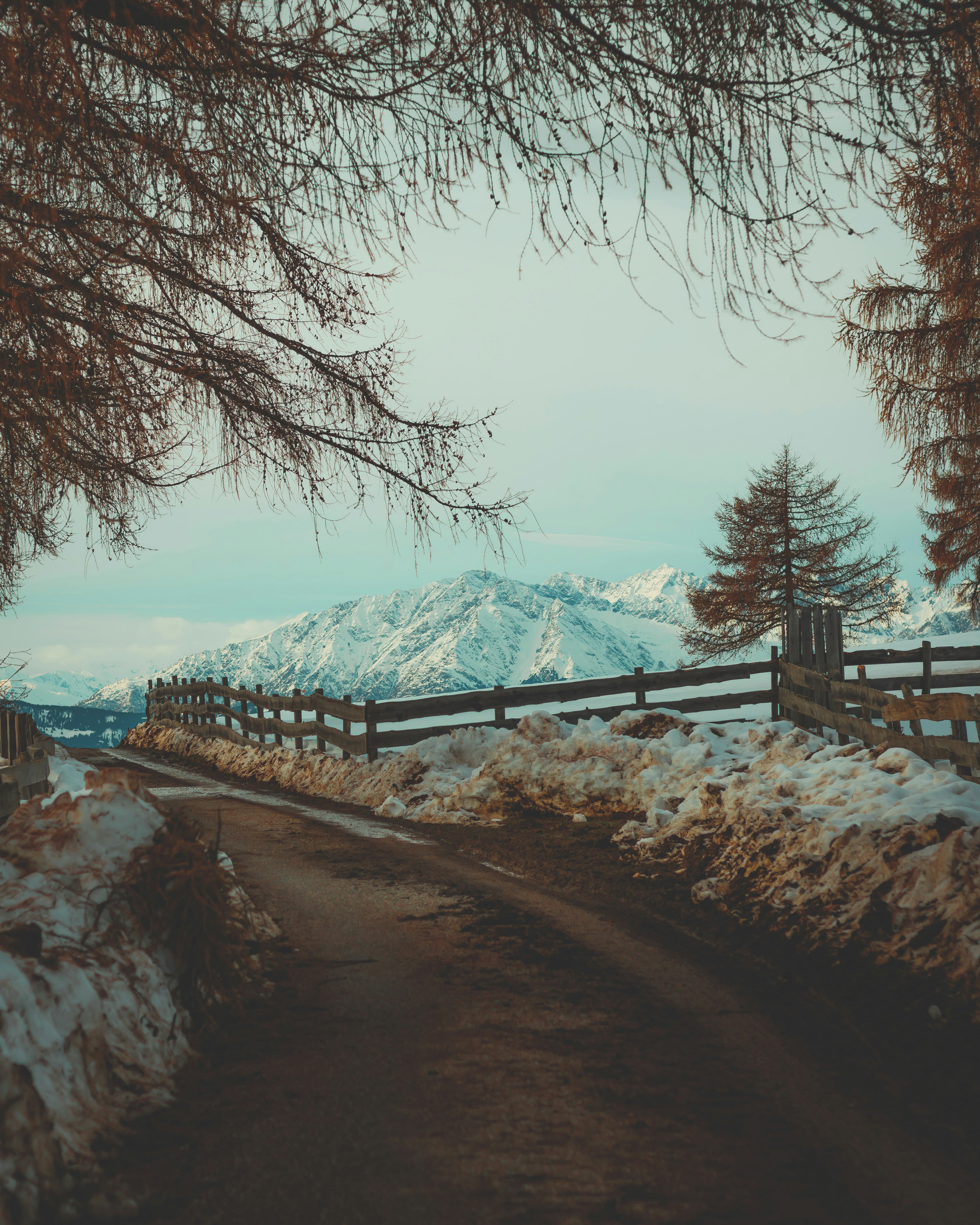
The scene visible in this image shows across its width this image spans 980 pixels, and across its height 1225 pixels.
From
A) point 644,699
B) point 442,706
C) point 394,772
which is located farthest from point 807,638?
point 394,772

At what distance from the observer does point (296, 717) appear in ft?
52.7

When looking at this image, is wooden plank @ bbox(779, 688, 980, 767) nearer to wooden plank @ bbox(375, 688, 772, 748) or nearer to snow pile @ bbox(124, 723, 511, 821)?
snow pile @ bbox(124, 723, 511, 821)

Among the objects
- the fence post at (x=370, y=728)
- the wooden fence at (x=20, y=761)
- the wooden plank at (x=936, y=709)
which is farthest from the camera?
the fence post at (x=370, y=728)

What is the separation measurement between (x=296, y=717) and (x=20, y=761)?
9358 millimetres

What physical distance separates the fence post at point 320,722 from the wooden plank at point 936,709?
9650 millimetres

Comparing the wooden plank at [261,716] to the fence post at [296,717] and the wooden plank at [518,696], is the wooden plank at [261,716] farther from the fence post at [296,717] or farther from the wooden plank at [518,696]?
the fence post at [296,717]

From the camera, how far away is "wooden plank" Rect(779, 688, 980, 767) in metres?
5.84

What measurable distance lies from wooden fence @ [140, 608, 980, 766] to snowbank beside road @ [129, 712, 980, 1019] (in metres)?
1.17

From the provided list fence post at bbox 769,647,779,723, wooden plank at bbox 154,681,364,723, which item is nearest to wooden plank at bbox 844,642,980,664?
fence post at bbox 769,647,779,723

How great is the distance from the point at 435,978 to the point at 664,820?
11.6 feet

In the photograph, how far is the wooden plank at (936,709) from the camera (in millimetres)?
6039

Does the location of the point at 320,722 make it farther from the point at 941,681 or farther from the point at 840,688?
the point at 941,681

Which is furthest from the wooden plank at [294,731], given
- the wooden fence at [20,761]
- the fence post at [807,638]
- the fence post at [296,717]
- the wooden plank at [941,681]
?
the wooden plank at [941,681]

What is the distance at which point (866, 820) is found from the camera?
474 centimetres
